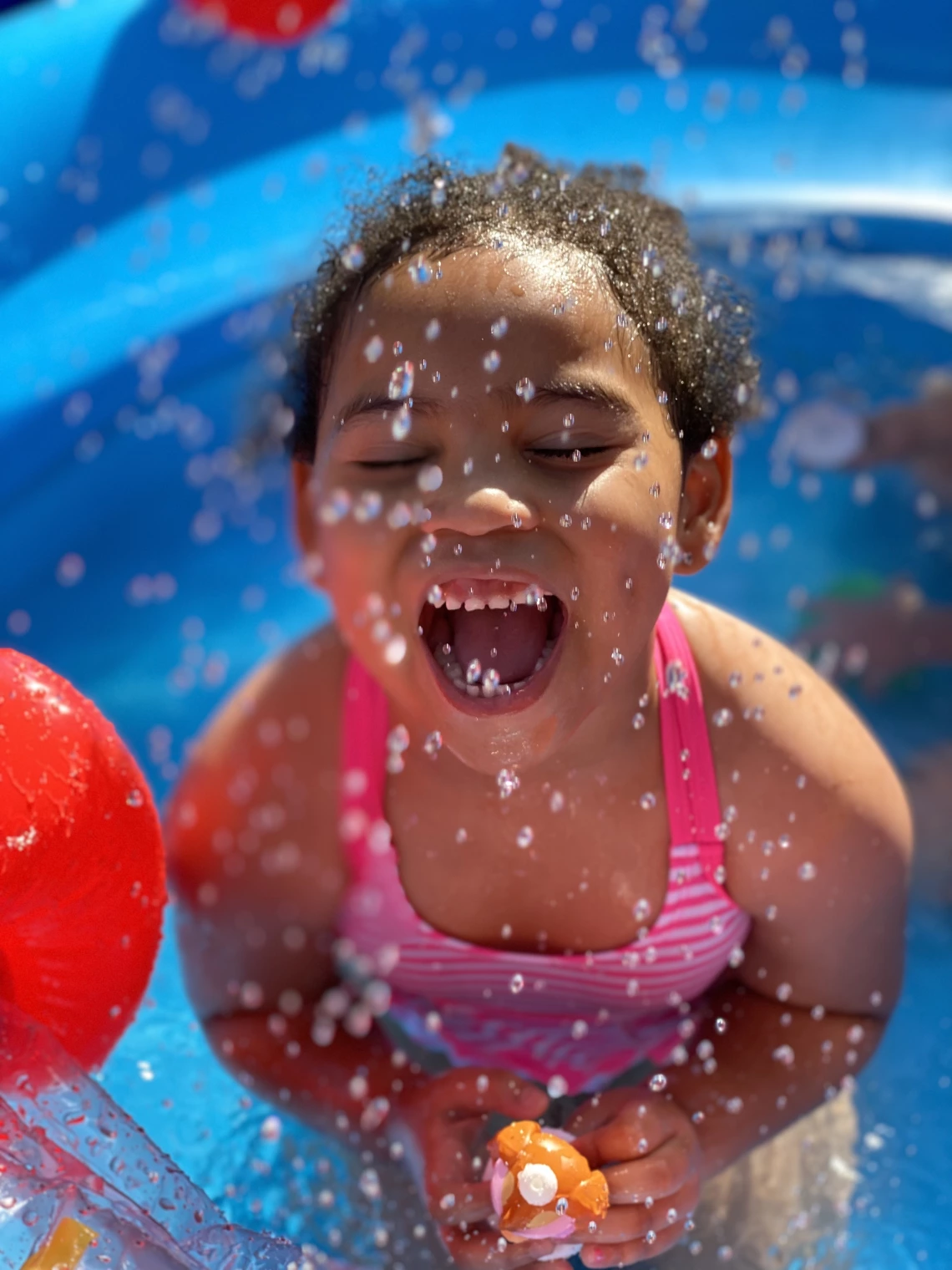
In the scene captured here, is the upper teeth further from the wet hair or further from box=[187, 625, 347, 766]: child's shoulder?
box=[187, 625, 347, 766]: child's shoulder

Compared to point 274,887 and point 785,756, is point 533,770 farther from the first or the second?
point 274,887

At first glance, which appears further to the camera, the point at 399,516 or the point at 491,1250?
the point at 491,1250

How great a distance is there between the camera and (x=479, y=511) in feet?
4.55

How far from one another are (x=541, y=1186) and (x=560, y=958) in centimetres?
40

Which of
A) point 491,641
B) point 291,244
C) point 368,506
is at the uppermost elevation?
point 291,244

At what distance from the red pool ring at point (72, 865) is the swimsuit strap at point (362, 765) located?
26cm

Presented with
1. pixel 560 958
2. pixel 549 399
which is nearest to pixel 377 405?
pixel 549 399

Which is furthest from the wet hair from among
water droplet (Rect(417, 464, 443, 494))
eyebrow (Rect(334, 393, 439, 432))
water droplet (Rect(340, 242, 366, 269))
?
water droplet (Rect(417, 464, 443, 494))

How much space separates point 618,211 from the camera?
164 cm

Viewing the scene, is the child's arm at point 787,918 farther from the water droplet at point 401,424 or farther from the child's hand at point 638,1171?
the water droplet at point 401,424

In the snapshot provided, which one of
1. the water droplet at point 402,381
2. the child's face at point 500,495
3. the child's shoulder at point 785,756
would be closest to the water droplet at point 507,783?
the child's face at point 500,495

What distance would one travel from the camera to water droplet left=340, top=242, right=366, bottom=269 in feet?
5.23

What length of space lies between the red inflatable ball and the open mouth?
1.95 m

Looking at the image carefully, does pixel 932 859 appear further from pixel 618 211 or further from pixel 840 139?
pixel 840 139
